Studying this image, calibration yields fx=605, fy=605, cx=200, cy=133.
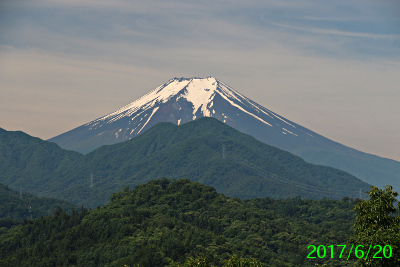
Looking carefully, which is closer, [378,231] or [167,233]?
[378,231]

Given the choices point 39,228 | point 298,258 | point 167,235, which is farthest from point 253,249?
point 39,228

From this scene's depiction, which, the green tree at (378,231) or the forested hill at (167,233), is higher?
the green tree at (378,231)

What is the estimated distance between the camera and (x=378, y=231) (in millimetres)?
36219

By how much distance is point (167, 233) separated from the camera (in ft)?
361

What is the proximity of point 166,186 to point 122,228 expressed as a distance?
4146 centimetres

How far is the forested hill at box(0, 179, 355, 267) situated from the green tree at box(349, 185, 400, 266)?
61449mm

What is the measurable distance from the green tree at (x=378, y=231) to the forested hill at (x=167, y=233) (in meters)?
61.4

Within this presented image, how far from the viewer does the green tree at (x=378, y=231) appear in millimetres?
35741

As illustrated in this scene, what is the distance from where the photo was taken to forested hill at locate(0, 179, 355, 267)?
102 meters

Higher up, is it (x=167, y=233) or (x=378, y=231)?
(x=378, y=231)

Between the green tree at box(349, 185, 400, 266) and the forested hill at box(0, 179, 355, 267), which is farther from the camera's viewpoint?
the forested hill at box(0, 179, 355, 267)

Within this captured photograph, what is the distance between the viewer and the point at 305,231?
133 meters

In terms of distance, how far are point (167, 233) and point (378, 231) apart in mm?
76684

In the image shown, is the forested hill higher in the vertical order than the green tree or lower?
lower
